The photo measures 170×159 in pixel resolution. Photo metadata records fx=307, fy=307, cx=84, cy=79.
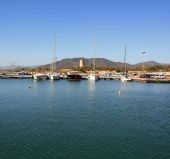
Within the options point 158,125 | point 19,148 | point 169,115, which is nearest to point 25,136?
point 19,148

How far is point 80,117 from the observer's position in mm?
47250

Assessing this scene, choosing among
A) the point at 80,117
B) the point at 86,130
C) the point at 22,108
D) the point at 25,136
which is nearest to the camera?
the point at 25,136

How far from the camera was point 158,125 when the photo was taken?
4188cm

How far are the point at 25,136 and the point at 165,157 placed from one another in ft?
51.9

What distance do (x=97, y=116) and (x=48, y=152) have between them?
19411 millimetres

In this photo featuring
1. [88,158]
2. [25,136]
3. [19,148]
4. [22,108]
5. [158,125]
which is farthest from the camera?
[22,108]

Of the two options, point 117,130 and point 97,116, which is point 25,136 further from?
point 97,116

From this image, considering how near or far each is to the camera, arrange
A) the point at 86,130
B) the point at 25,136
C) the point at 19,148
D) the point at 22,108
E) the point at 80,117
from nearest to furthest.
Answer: the point at 19,148 < the point at 25,136 < the point at 86,130 < the point at 80,117 < the point at 22,108

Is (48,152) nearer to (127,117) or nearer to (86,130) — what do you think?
(86,130)

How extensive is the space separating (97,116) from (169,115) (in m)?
11.7

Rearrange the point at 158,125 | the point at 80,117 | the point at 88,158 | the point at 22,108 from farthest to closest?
the point at 22,108
the point at 80,117
the point at 158,125
the point at 88,158

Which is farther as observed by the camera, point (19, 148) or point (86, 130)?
point (86, 130)

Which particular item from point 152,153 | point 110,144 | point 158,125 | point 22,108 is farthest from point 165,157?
point 22,108

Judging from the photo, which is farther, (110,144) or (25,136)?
(25,136)
